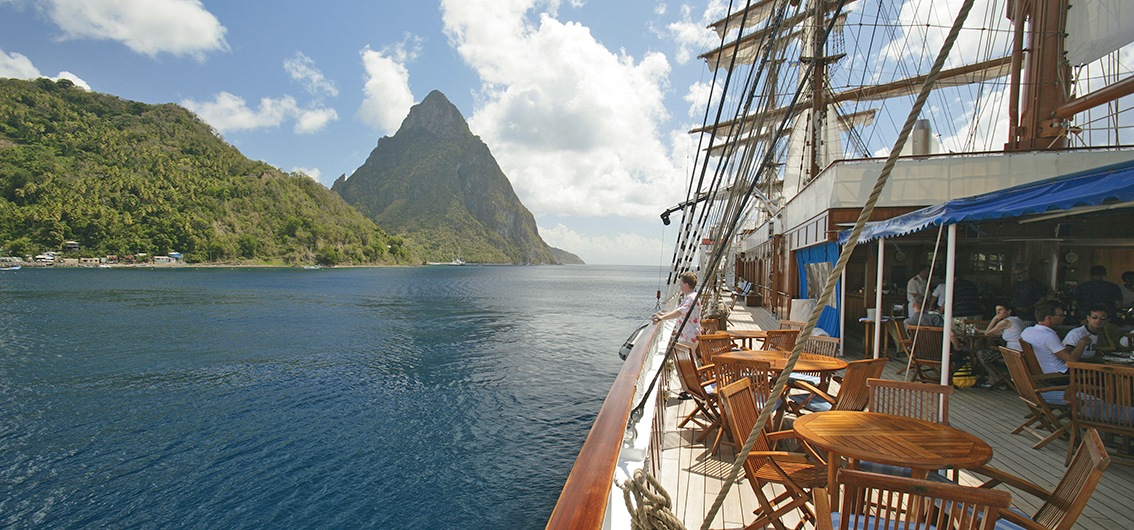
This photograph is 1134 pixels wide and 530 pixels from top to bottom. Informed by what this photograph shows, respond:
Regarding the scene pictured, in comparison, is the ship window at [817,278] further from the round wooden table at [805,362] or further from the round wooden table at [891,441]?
the round wooden table at [891,441]

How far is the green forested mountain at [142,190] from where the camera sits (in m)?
79.4

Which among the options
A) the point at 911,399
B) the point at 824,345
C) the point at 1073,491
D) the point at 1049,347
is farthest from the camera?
the point at 824,345

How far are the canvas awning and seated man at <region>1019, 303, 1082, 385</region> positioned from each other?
3.26 feet

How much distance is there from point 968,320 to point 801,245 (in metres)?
4.67

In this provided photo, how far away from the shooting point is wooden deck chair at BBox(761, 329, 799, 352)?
17.0 feet

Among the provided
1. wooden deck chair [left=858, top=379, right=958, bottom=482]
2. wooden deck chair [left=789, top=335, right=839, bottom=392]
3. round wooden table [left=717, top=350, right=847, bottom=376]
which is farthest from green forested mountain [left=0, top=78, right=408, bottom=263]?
wooden deck chair [left=858, top=379, right=958, bottom=482]

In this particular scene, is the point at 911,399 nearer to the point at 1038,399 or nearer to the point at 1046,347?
the point at 1038,399

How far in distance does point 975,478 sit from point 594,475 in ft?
10.4

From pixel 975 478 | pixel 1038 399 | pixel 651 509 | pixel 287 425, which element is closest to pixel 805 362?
pixel 975 478

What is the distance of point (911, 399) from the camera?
2.87m

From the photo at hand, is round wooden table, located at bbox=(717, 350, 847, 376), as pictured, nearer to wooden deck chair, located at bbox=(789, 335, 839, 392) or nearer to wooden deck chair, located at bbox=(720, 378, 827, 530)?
wooden deck chair, located at bbox=(789, 335, 839, 392)

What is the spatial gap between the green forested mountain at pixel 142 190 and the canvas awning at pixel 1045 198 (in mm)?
106413

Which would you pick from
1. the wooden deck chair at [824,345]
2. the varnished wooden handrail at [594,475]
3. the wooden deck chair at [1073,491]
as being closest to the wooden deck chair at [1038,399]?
the wooden deck chair at [824,345]

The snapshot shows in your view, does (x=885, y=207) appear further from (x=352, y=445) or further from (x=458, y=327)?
(x=458, y=327)
